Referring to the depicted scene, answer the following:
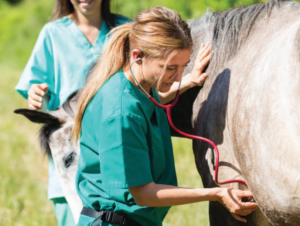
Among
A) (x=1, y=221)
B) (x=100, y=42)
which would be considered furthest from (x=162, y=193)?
(x=1, y=221)

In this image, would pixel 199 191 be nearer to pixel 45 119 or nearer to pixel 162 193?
pixel 162 193

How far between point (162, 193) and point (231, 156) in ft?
1.10

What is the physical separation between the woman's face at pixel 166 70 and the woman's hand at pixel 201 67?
13.4 inches

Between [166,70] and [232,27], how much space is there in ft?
1.57

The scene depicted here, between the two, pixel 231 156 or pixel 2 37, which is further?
pixel 2 37

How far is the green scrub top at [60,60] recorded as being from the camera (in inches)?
87.7

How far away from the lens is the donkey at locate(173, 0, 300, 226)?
3.70 ft

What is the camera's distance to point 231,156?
4.92 ft

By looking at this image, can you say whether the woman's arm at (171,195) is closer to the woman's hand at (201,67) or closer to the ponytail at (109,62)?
the ponytail at (109,62)

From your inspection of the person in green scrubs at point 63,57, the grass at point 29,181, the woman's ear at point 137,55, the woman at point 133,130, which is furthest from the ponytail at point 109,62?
the grass at point 29,181

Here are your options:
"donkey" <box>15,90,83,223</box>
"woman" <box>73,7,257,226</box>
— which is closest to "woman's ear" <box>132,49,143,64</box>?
"woman" <box>73,7,257,226</box>

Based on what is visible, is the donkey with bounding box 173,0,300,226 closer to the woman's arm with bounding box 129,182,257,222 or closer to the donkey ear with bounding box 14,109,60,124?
the woman's arm with bounding box 129,182,257,222

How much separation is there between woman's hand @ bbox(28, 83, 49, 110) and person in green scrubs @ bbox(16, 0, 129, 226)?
0.15 metres

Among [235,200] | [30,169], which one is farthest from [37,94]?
[30,169]
